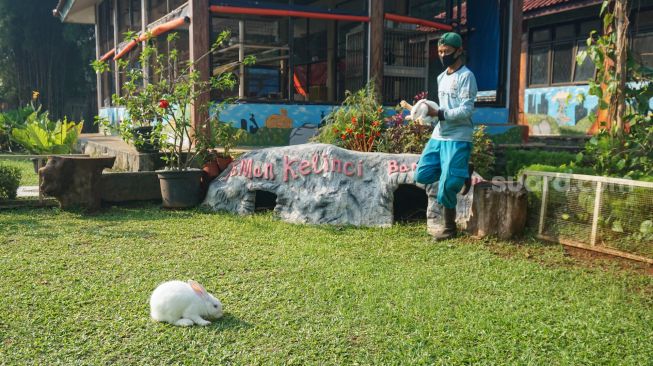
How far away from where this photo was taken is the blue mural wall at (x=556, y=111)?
13461 mm

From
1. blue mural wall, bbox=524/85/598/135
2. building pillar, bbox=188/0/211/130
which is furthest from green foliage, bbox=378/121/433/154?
blue mural wall, bbox=524/85/598/135

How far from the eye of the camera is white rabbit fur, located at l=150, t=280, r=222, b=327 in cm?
335

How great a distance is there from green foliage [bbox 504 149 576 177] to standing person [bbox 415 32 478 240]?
88.7 inches

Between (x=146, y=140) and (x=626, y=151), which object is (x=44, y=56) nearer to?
(x=146, y=140)

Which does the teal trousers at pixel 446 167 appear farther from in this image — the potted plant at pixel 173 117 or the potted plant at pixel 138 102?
the potted plant at pixel 138 102

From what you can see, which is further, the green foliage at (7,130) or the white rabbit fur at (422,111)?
the green foliage at (7,130)

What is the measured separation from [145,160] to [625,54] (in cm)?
600

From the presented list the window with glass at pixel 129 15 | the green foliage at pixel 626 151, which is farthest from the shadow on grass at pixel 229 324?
the window with glass at pixel 129 15

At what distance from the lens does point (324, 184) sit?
21.3ft

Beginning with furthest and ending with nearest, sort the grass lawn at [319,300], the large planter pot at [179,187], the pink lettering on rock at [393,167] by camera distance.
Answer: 1. the large planter pot at [179,187]
2. the pink lettering on rock at [393,167]
3. the grass lawn at [319,300]

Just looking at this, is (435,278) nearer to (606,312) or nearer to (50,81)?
(606,312)

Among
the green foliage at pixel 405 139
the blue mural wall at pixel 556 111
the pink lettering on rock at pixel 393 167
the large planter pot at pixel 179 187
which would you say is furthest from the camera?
the blue mural wall at pixel 556 111

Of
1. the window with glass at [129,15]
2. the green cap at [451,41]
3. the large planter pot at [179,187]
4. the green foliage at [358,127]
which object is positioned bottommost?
the large planter pot at [179,187]

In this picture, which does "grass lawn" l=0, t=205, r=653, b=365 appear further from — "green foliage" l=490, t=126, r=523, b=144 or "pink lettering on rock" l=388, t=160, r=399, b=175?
"green foliage" l=490, t=126, r=523, b=144
